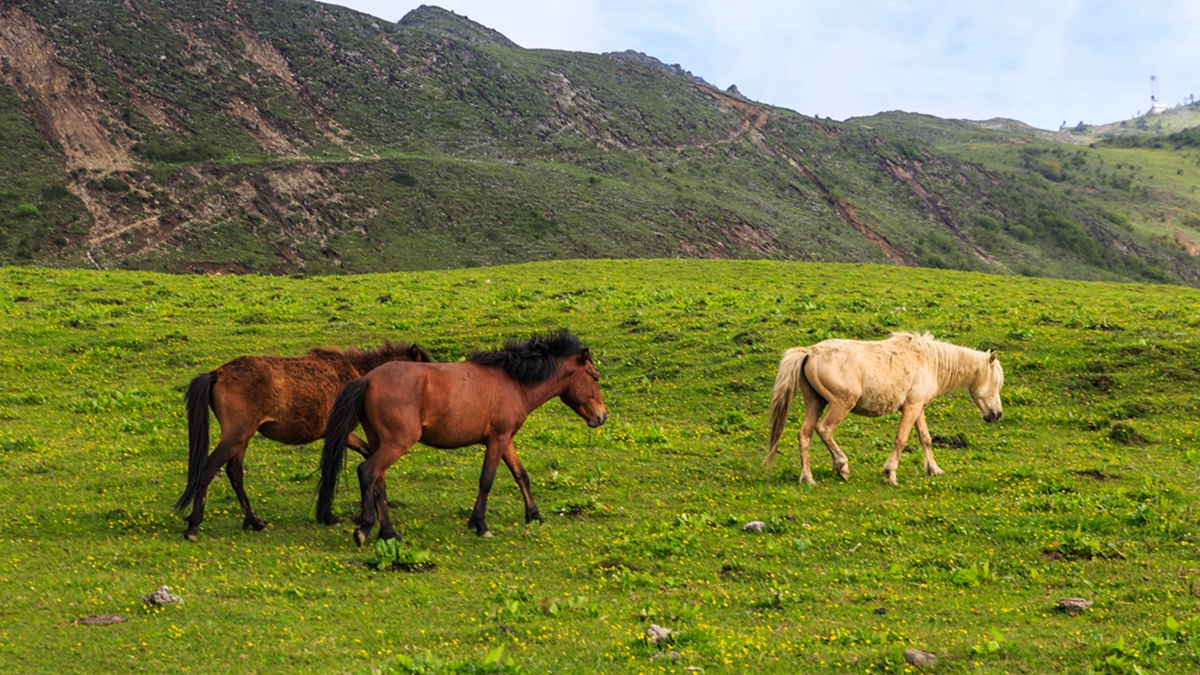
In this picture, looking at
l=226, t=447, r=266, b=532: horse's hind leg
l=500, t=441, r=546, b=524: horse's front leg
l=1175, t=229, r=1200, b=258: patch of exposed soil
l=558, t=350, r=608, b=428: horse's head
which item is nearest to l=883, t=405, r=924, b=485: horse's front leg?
l=558, t=350, r=608, b=428: horse's head

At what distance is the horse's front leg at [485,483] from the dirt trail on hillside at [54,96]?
2882 inches

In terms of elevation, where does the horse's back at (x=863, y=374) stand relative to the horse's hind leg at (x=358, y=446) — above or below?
above

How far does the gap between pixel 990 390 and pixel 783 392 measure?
14.3 ft

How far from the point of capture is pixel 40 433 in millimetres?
16547

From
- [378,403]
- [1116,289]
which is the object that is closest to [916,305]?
[1116,289]

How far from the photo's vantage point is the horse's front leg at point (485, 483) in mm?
11344

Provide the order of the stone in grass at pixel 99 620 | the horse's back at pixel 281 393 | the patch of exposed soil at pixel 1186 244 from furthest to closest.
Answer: the patch of exposed soil at pixel 1186 244
the horse's back at pixel 281 393
the stone in grass at pixel 99 620

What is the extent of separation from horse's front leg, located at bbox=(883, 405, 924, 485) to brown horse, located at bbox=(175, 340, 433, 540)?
8.00 metres

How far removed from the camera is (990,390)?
16031mm

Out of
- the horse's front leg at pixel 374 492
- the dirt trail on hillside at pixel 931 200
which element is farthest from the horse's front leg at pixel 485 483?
the dirt trail on hillside at pixel 931 200

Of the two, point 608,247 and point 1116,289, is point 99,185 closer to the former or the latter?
point 608,247

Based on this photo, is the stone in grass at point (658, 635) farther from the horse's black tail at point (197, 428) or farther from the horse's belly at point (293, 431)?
the horse's black tail at point (197, 428)

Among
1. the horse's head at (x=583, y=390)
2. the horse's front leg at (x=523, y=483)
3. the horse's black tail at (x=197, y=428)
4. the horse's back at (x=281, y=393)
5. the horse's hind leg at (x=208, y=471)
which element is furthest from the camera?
the horse's head at (x=583, y=390)

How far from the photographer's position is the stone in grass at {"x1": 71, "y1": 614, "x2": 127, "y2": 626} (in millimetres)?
→ 8008
